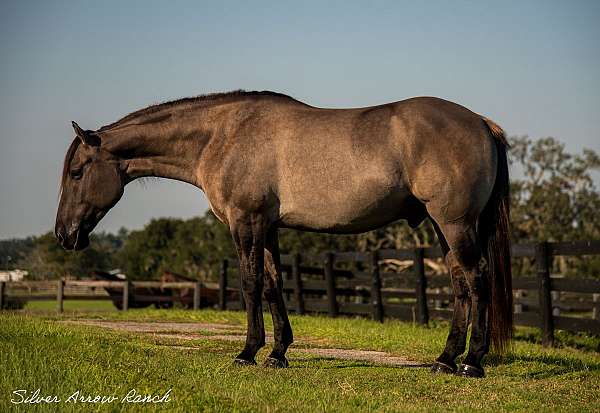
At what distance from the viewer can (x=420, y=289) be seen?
15164mm

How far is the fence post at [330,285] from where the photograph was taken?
1786 centimetres

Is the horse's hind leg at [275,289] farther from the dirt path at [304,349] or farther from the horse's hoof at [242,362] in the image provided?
the dirt path at [304,349]

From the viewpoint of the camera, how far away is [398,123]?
7.01 meters

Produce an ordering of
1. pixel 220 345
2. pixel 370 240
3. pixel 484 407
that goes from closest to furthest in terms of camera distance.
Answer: pixel 484 407
pixel 220 345
pixel 370 240

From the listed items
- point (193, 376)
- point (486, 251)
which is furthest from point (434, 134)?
point (193, 376)

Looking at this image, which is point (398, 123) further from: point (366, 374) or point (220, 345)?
point (220, 345)

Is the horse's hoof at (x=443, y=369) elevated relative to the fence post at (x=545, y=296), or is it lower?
lower

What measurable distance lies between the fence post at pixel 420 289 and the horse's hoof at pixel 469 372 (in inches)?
314

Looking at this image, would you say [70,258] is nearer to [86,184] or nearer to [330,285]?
[330,285]

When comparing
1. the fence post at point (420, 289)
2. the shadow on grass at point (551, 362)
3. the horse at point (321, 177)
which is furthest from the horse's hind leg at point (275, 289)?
the fence post at point (420, 289)

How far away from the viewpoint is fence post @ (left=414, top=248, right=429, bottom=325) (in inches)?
587

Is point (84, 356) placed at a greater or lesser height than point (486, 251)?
lesser

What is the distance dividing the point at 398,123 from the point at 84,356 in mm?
3353

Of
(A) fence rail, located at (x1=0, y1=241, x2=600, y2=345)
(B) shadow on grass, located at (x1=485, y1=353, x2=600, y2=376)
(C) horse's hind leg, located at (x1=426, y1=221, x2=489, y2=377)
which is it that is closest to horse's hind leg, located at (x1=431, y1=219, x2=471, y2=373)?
(C) horse's hind leg, located at (x1=426, y1=221, x2=489, y2=377)
